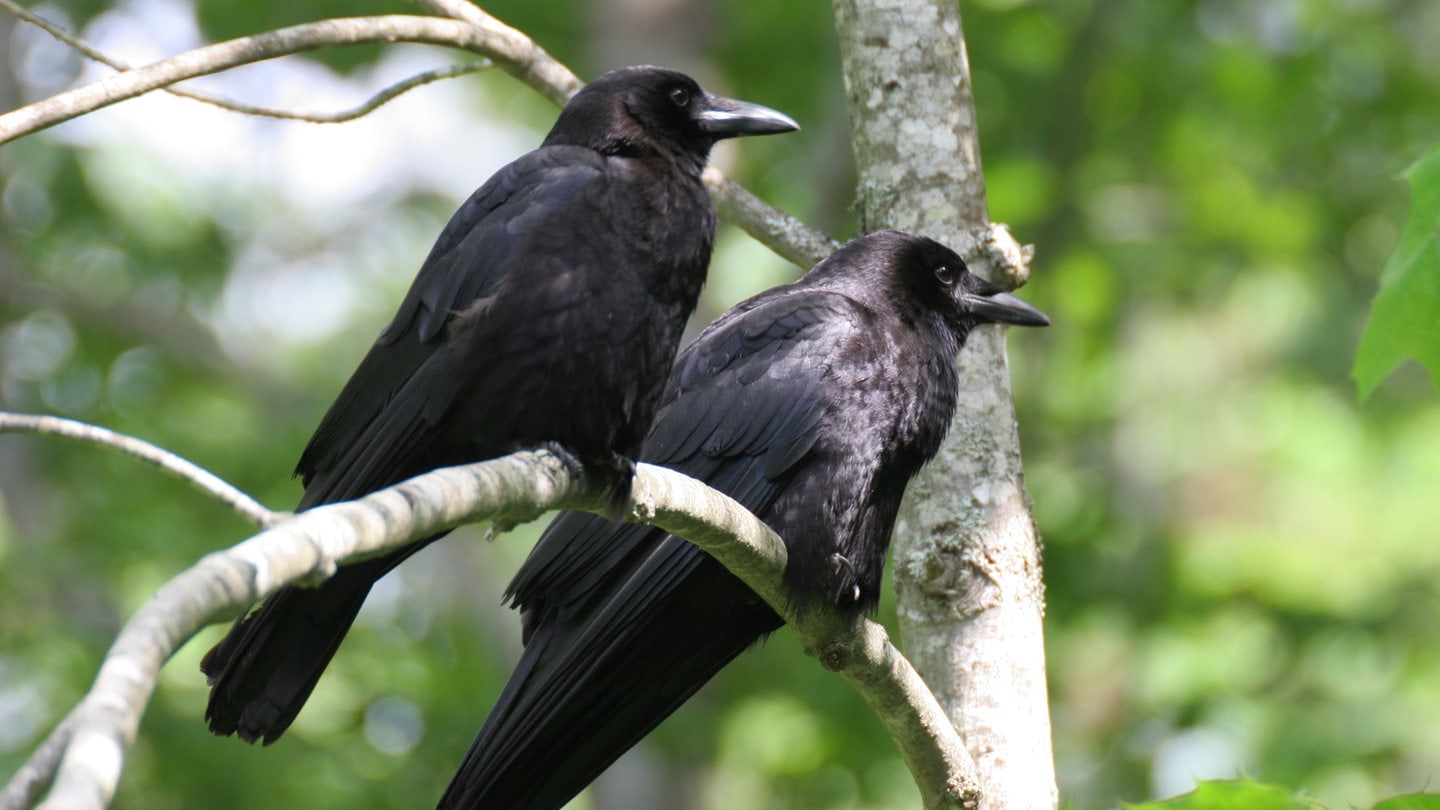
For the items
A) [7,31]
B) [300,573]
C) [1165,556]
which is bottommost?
[300,573]

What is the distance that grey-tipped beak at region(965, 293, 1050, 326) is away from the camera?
13.8 ft

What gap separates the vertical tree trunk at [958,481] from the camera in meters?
3.70

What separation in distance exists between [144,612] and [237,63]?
5.59ft

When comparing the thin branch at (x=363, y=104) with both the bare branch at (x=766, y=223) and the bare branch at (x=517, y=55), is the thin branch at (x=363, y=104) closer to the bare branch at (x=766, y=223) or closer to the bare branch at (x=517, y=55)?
the bare branch at (x=517, y=55)

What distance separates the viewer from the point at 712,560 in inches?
144

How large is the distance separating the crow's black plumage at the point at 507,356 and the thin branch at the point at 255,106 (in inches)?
19.7

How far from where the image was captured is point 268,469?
9.33 meters

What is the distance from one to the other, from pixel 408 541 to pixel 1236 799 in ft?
4.82

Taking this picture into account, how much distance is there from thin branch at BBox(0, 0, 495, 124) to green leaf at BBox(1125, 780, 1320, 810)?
8.05ft

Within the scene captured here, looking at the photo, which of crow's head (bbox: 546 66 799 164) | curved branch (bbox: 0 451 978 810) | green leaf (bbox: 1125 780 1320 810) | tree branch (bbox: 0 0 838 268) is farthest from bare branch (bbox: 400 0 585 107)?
green leaf (bbox: 1125 780 1320 810)

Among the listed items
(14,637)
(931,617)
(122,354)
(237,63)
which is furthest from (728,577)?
(122,354)

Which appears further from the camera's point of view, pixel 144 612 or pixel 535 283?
pixel 535 283

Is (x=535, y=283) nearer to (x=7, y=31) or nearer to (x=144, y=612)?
(x=144, y=612)

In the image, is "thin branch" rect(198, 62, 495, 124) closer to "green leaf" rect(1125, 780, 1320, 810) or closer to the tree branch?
the tree branch
